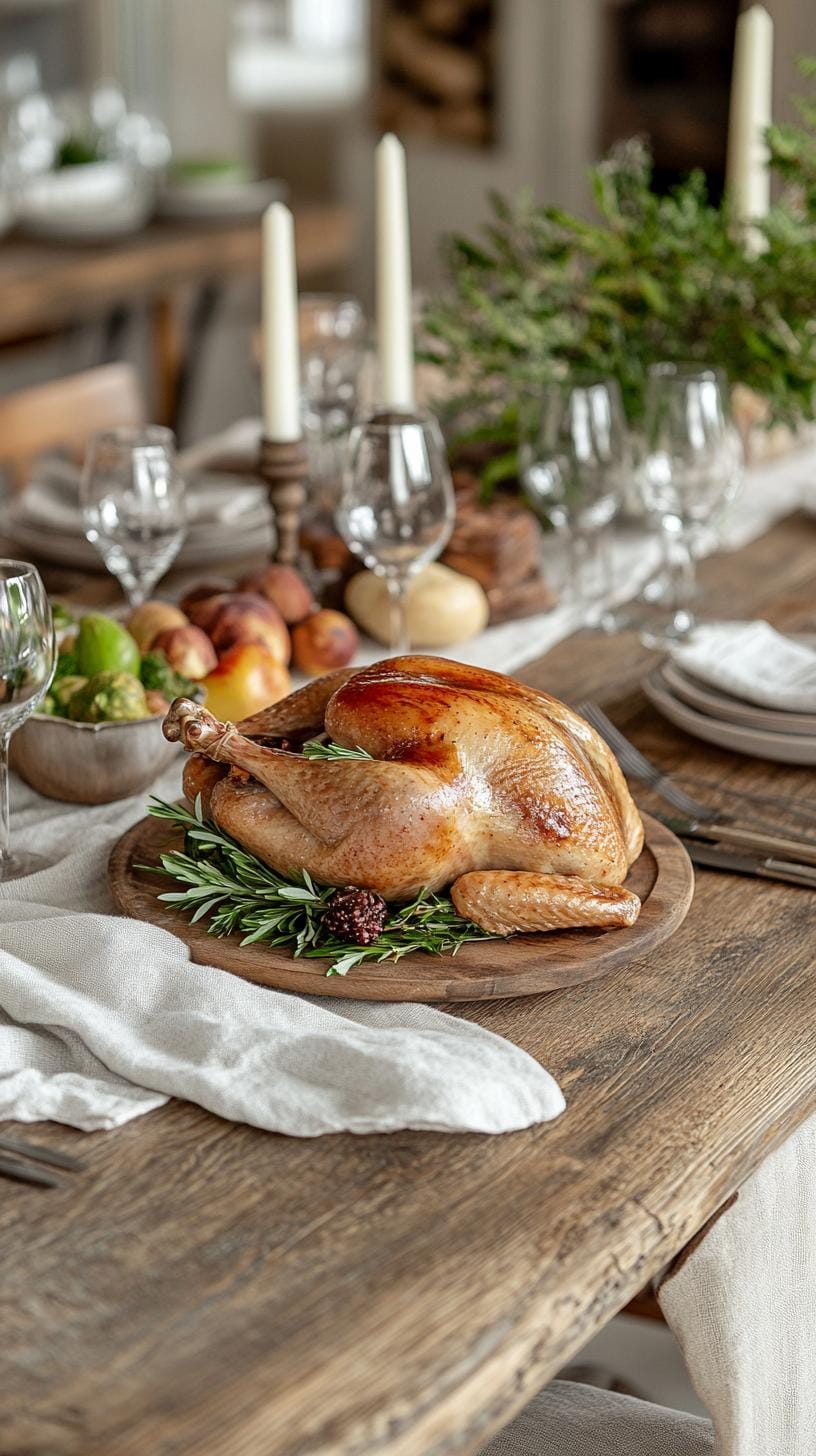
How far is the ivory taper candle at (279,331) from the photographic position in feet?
5.27

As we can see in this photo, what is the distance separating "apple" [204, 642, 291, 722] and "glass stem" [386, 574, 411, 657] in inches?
6.4

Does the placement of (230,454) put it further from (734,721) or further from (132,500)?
(734,721)

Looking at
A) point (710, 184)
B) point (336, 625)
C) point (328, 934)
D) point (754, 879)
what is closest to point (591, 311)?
point (336, 625)

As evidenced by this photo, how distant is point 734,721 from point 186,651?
0.45 m

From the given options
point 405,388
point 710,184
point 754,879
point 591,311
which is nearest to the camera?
point 754,879

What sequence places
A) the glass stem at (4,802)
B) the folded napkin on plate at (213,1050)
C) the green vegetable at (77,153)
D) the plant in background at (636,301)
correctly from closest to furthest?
1. the folded napkin on plate at (213,1050)
2. the glass stem at (4,802)
3. the plant in background at (636,301)
4. the green vegetable at (77,153)

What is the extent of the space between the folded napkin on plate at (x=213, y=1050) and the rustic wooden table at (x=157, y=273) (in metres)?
2.92

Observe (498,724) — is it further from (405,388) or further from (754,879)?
(405,388)

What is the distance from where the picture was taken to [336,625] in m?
1.52

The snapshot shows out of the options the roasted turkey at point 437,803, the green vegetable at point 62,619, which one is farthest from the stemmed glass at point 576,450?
the roasted turkey at point 437,803

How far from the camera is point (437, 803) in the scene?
0.94m

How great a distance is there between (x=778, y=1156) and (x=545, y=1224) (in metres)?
0.30

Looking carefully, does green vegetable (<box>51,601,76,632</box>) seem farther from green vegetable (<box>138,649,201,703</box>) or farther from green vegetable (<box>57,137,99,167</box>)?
green vegetable (<box>57,137,99,167</box>)

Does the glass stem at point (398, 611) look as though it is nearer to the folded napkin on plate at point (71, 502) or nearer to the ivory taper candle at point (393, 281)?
the ivory taper candle at point (393, 281)
